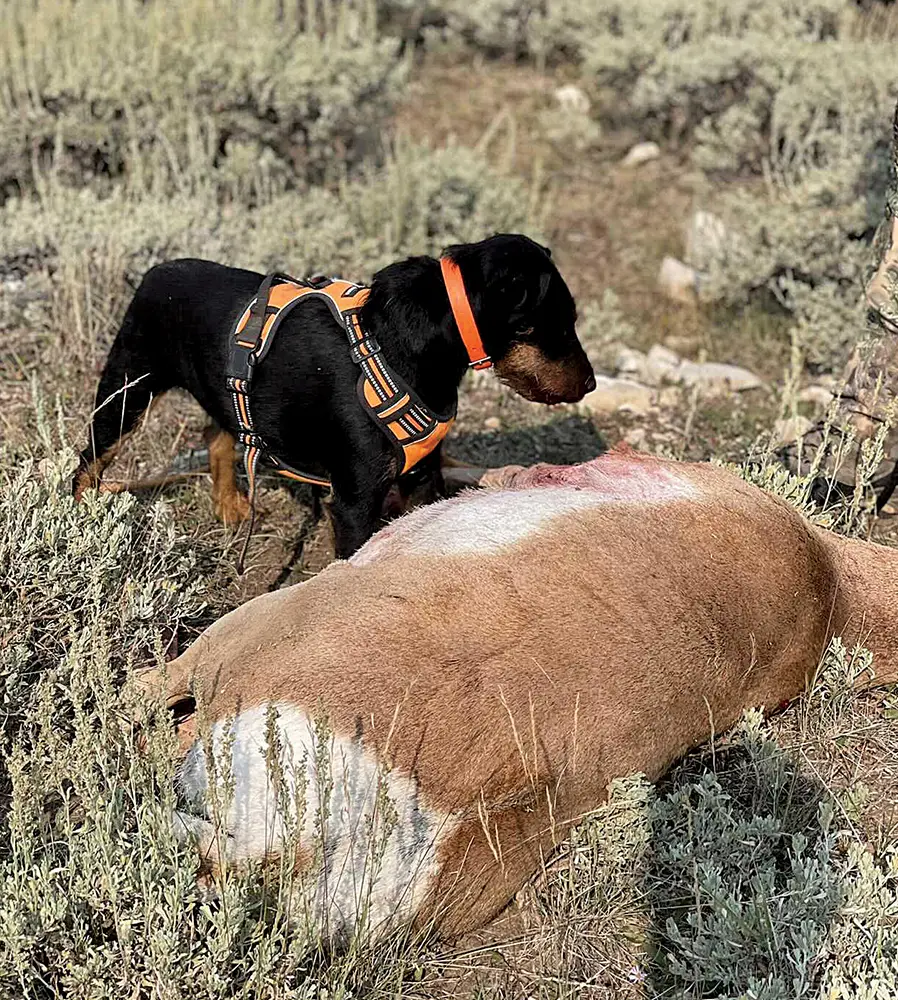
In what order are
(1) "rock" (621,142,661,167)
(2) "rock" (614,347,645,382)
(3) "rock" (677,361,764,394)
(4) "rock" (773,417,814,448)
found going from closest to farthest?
(4) "rock" (773,417,814,448) → (3) "rock" (677,361,764,394) → (2) "rock" (614,347,645,382) → (1) "rock" (621,142,661,167)

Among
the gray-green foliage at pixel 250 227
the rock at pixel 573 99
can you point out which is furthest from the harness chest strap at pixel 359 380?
the rock at pixel 573 99

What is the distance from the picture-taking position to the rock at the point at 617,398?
5625 mm

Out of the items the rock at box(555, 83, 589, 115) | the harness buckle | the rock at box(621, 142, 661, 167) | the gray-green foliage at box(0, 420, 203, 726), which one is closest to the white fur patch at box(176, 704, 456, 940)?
the gray-green foliage at box(0, 420, 203, 726)

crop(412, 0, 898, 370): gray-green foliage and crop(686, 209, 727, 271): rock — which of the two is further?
crop(686, 209, 727, 271): rock

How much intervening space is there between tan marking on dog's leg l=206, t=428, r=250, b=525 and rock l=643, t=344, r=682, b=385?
2.62 meters

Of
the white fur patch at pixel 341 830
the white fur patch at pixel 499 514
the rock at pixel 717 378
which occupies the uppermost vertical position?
the white fur patch at pixel 499 514

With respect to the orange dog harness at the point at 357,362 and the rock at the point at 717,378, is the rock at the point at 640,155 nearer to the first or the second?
the rock at the point at 717,378

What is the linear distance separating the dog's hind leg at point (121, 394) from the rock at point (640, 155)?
5814 millimetres

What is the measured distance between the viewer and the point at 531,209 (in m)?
7.20

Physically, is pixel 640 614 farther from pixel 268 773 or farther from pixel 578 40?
pixel 578 40

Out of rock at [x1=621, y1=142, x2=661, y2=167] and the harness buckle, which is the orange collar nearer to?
the harness buckle

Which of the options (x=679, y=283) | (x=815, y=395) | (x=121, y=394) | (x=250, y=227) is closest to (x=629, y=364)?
(x=815, y=395)

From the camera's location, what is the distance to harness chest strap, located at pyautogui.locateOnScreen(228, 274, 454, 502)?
3.44 m

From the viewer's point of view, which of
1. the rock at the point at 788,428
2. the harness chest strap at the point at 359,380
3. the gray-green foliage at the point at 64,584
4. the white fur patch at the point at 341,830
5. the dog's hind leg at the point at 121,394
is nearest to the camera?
the white fur patch at the point at 341,830
